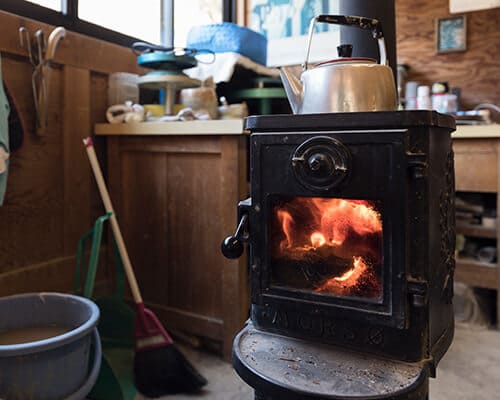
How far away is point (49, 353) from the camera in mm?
1211

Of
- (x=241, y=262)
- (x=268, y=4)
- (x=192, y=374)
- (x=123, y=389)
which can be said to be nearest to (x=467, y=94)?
(x=268, y=4)

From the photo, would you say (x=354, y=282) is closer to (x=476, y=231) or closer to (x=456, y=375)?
(x=456, y=375)

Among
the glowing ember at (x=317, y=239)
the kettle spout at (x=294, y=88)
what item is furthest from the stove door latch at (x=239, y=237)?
the kettle spout at (x=294, y=88)

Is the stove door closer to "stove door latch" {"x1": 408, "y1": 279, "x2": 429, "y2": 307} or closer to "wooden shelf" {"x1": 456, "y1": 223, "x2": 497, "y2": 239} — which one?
"stove door latch" {"x1": 408, "y1": 279, "x2": 429, "y2": 307}

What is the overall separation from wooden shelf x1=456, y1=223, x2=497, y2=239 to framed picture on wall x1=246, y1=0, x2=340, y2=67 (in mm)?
1126

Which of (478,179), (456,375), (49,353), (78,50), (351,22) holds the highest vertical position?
(78,50)

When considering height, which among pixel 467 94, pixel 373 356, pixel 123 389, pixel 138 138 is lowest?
pixel 123 389

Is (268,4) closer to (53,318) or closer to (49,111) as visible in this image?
(49,111)

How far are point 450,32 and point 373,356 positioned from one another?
A: 7.74 feet

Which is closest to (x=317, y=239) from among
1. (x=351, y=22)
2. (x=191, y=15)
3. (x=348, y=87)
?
(x=348, y=87)

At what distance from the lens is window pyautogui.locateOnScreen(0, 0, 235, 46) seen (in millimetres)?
1887

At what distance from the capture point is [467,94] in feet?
8.84

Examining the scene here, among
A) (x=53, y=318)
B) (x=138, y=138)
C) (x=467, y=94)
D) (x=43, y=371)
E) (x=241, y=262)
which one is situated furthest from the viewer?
(x=467, y=94)

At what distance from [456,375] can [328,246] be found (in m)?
1.01
